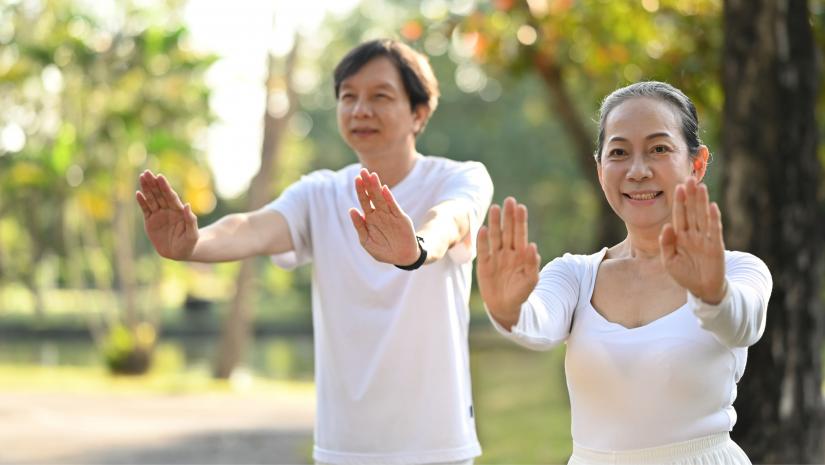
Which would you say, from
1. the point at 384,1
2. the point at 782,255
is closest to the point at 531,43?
the point at 782,255

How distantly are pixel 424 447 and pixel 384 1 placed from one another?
29.2 meters

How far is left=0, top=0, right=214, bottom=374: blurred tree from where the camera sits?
15.5 metres

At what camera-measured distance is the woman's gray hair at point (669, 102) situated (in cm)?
245

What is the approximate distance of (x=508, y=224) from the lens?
87.0 inches

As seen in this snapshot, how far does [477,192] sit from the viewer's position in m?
3.33

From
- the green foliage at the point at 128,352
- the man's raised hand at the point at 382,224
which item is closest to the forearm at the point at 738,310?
the man's raised hand at the point at 382,224

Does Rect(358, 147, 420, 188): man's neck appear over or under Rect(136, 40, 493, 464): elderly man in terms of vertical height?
over

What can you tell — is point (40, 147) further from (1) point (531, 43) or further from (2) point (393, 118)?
(2) point (393, 118)

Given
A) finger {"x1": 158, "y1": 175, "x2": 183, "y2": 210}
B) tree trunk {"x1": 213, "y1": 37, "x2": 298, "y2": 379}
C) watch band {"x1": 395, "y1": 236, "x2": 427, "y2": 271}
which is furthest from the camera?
tree trunk {"x1": 213, "y1": 37, "x2": 298, "y2": 379}

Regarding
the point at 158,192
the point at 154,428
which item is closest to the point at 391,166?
the point at 158,192

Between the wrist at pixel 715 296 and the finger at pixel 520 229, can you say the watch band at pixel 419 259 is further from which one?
the wrist at pixel 715 296

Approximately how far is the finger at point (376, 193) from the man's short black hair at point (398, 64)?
916 mm

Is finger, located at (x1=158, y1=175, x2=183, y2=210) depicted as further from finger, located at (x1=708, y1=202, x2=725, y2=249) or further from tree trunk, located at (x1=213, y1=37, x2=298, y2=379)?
tree trunk, located at (x1=213, y1=37, x2=298, y2=379)

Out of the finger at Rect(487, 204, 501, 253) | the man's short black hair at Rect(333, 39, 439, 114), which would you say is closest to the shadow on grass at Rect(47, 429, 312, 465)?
the man's short black hair at Rect(333, 39, 439, 114)
